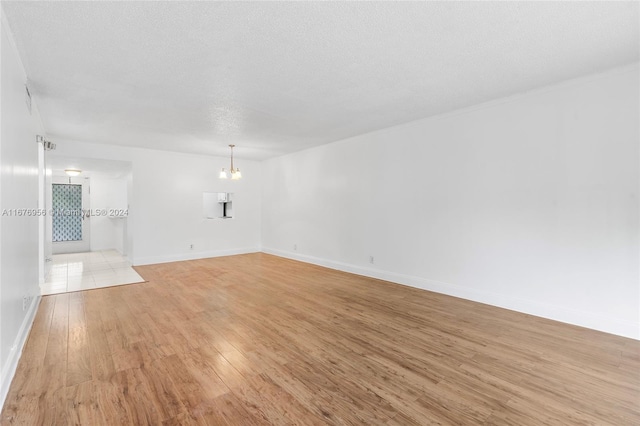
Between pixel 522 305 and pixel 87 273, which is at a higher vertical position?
pixel 522 305

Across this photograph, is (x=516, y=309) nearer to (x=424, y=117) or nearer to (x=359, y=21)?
(x=424, y=117)

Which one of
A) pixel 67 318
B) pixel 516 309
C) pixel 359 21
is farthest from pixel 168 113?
pixel 516 309

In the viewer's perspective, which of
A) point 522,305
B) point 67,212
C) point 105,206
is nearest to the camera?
point 522,305

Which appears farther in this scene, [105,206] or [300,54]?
[105,206]

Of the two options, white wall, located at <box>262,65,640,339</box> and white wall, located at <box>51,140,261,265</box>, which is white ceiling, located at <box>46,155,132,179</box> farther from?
white wall, located at <box>262,65,640,339</box>

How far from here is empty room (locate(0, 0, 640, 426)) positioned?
200cm

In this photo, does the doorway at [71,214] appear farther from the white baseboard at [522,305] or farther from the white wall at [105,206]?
the white baseboard at [522,305]

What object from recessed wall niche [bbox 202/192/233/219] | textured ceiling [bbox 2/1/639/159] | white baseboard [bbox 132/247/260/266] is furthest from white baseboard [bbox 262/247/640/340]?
recessed wall niche [bbox 202/192/233/219]

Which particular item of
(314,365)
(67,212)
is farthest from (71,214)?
(314,365)

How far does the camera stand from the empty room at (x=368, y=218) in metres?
2.00

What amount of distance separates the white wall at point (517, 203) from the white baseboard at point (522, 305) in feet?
0.04

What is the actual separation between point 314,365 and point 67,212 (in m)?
9.73

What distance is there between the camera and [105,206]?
29.6 feet

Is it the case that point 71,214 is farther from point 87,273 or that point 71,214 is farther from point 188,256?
point 188,256
